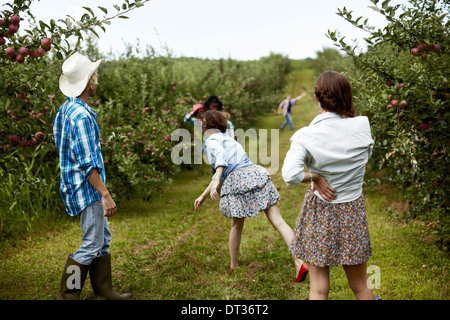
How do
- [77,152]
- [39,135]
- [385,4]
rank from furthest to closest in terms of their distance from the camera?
[39,135] < [77,152] < [385,4]

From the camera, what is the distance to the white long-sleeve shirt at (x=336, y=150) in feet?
7.80

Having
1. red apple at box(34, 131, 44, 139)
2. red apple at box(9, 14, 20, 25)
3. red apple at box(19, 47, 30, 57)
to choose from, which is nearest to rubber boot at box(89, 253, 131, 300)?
red apple at box(34, 131, 44, 139)

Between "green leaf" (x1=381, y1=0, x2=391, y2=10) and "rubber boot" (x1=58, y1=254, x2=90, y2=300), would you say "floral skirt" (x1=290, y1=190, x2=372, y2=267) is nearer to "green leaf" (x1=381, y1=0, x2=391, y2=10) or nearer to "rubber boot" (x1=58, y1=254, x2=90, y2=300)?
"green leaf" (x1=381, y1=0, x2=391, y2=10)

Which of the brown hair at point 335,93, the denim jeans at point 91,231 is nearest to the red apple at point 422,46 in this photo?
the brown hair at point 335,93

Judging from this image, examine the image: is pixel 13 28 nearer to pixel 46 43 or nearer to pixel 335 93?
pixel 46 43

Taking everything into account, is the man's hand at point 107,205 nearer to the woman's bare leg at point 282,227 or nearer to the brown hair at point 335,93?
the woman's bare leg at point 282,227

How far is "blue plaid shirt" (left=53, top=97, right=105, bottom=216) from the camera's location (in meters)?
3.10

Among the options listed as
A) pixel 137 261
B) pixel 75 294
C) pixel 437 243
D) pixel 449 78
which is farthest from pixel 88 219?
pixel 437 243

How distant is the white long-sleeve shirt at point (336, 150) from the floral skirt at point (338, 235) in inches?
2.7

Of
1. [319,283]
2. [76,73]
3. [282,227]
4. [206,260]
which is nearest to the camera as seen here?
[319,283]

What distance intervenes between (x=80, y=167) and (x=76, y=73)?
0.76 metres

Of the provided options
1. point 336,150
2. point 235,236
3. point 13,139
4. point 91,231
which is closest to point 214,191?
point 235,236

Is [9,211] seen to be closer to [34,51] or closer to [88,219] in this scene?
[88,219]

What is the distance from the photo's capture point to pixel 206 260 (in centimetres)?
445
